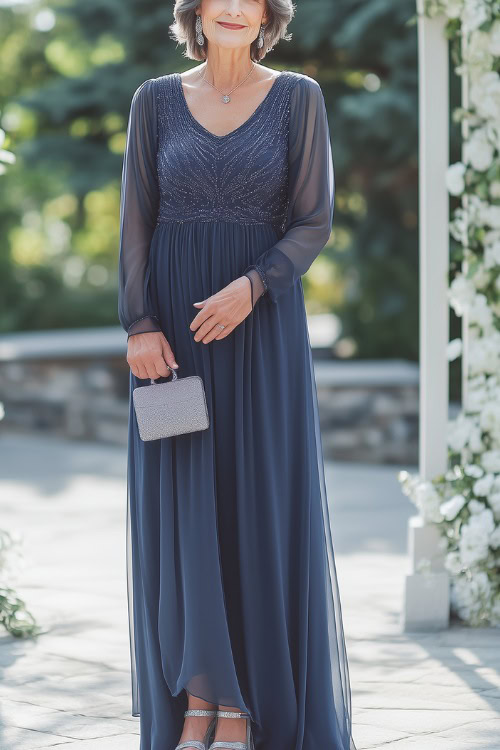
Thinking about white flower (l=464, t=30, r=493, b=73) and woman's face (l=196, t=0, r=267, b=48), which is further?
white flower (l=464, t=30, r=493, b=73)

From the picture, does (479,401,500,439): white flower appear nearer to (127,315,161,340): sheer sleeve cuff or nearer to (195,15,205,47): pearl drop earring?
(127,315,161,340): sheer sleeve cuff

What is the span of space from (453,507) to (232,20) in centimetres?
217

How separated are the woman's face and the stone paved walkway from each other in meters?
1.84

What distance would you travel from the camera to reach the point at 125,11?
460 inches

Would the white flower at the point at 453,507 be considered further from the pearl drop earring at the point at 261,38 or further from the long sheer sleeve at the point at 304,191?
the pearl drop earring at the point at 261,38

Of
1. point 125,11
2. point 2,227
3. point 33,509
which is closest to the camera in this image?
point 33,509

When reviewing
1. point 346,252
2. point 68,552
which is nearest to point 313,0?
point 346,252

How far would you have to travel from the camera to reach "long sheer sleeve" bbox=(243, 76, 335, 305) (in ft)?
9.27

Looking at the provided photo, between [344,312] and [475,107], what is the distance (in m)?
8.14

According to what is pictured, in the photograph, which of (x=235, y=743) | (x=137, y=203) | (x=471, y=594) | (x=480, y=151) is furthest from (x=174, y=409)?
(x=480, y=151)

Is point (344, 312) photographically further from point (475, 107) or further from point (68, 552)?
point (475, 107)

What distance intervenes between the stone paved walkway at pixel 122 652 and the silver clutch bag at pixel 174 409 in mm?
A: 930

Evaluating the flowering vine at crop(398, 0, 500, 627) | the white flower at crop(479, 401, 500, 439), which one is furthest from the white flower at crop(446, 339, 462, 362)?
the white flower at crop(479, 401, 500, 439)

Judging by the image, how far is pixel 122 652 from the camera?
410 cm
